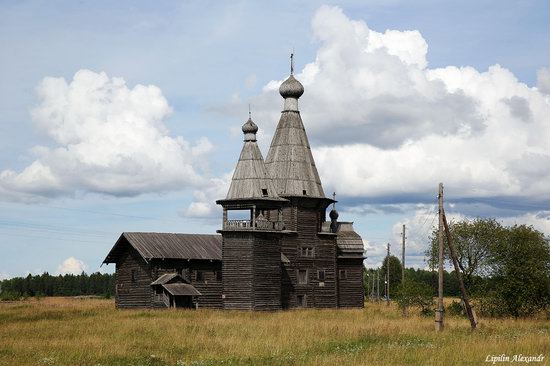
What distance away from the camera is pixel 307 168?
164 feet

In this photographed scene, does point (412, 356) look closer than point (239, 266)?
Yes

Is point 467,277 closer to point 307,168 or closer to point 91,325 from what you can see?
point 307,168

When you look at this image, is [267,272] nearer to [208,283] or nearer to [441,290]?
[208,283]

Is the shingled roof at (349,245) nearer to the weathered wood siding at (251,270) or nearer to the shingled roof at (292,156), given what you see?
the shingled roof at (292,156)

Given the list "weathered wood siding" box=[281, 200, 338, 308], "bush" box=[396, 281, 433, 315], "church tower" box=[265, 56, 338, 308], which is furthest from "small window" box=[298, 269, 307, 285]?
"bush" box=[396, 281, 433, 315]

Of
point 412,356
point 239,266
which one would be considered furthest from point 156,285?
point 412,356

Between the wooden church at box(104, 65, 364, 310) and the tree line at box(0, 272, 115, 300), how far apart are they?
7876 cm

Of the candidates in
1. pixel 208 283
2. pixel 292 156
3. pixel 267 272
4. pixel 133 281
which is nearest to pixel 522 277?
pixel 267 272

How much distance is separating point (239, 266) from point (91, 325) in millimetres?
13820

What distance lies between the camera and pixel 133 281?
49.2 m

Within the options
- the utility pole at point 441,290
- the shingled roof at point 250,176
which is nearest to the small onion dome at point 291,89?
the shingled roof at point 250,176

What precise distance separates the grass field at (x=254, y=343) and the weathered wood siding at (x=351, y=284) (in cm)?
1960

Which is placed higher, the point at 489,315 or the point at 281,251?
the point at 281,251

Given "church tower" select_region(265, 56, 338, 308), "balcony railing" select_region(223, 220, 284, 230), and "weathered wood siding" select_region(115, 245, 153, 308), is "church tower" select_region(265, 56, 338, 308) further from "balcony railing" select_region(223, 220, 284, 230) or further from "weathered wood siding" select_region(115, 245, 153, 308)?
"weathered wood siding" select_region(115, 245, 153, 308)
